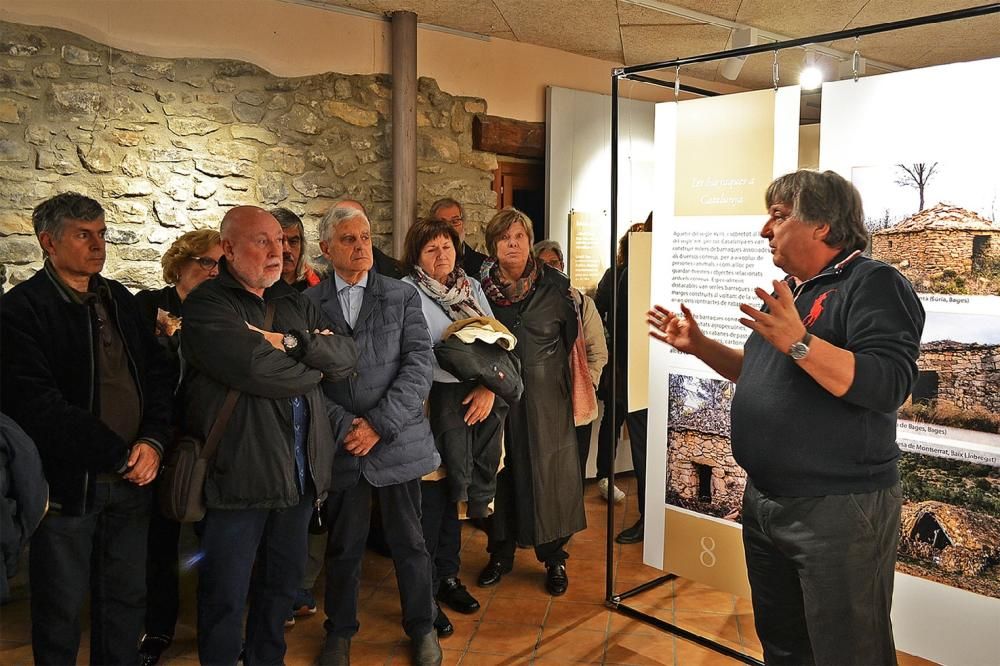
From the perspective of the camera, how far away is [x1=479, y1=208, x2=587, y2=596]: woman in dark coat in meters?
3.39

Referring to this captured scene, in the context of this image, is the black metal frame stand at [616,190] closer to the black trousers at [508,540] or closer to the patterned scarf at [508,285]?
the black trousers at [508,540]

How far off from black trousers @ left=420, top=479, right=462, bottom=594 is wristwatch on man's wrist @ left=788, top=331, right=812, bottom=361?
1658 mm

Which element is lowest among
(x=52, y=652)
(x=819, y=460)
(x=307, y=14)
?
(x=52, y=652)

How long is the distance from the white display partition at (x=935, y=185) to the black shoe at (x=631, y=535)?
1.70 metres

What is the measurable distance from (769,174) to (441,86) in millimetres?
2694

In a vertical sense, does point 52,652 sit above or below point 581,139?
below

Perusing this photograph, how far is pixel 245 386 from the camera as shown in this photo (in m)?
2.41

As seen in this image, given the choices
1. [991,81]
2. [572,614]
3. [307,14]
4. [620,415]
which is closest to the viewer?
[991,81]

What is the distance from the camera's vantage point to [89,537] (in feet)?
8.10

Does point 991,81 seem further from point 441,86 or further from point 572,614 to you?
point 441,86

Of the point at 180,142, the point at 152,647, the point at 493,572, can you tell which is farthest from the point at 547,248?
the point at 152,647

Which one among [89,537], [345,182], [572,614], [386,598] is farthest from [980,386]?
[345,182]

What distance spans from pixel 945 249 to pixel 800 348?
3.05ft

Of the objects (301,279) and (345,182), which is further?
(345,182)
